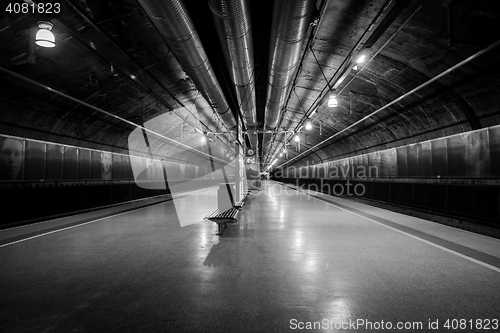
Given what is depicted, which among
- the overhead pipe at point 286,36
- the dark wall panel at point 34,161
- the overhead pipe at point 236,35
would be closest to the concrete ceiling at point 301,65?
the dark wall panel at point 34,161

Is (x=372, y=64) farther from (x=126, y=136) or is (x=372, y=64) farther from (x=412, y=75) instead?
(x=126, y=136)

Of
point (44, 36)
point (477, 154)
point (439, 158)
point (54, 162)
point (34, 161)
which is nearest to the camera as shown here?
point (44, 36)

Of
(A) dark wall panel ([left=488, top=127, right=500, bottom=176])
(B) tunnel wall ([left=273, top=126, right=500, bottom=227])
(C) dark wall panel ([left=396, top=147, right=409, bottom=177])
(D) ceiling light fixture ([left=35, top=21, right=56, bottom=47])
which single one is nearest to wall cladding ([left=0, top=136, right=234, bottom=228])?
(D) ceiling light fixture ([left=35, top=21, right=56, bottom=47])

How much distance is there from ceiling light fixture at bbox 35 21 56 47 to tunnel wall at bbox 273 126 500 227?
1169cm

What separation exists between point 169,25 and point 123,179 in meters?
12.7

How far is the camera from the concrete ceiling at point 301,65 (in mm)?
6336

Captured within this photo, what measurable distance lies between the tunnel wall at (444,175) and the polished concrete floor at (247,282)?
6.09ft

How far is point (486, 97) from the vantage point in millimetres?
7574

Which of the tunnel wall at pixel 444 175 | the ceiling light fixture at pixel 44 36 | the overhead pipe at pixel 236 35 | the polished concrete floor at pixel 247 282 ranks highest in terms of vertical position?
the overhead pipe at pixel 236 35

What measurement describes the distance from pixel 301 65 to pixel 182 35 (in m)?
5.80

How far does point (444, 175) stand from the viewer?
31.8 ft

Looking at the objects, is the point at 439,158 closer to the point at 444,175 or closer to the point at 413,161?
the point at 444,175

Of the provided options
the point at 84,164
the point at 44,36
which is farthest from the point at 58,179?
the point at 44,36

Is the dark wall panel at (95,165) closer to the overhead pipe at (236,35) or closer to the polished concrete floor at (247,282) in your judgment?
the polished concrete floor at (247,282)
